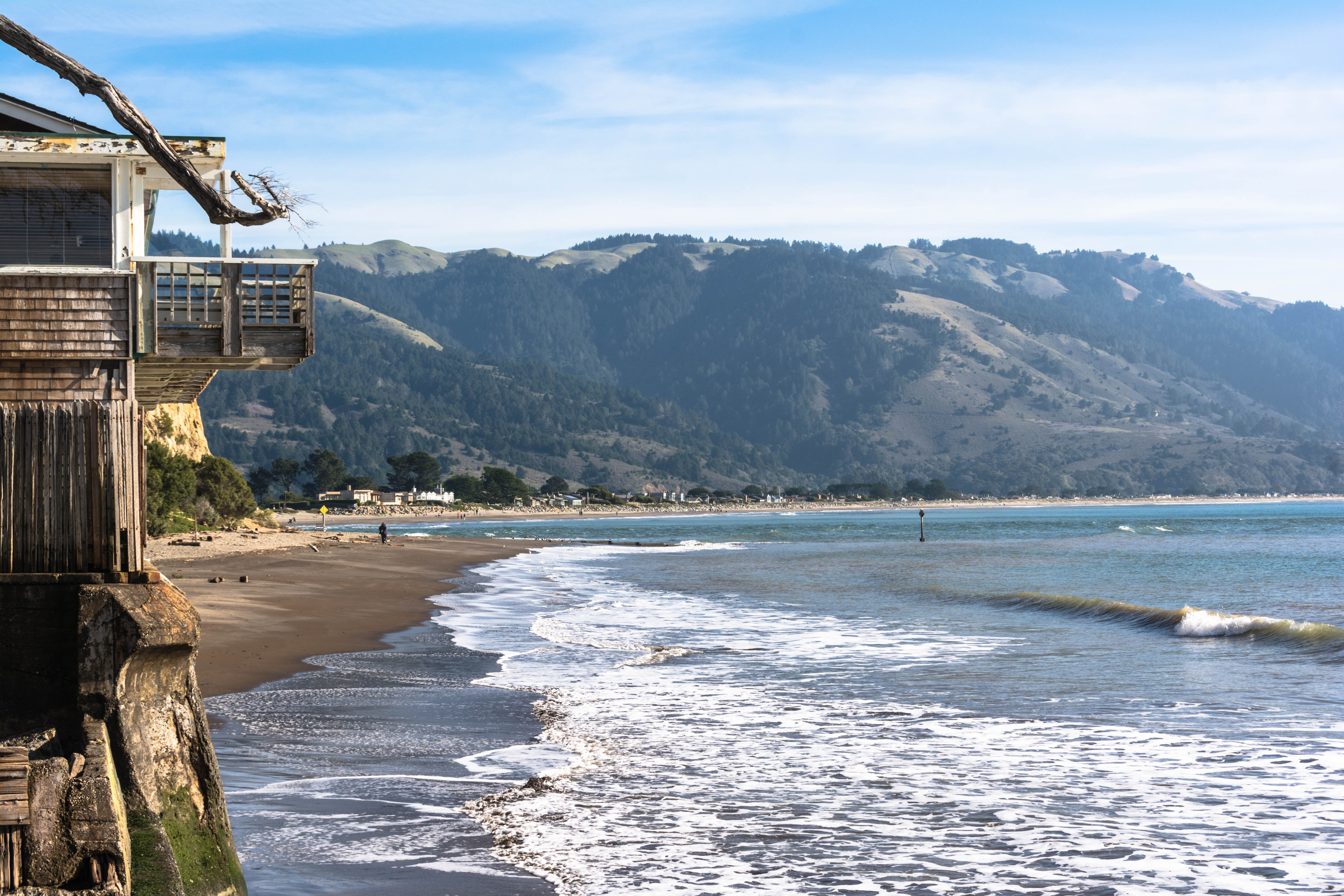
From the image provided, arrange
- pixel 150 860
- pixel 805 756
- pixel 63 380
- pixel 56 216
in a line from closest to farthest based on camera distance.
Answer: pixel 150 860 < pixel 63 380 < pixel 56 216 < pixel 805 756

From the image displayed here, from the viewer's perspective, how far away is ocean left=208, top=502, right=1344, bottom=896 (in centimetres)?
873

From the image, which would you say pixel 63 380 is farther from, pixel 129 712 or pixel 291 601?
pixel 291 601

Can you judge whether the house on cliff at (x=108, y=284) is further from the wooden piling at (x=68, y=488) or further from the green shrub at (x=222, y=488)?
the green shrub at (x=222, y=488)

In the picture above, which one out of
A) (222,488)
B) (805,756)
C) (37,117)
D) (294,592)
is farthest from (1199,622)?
(222,488)

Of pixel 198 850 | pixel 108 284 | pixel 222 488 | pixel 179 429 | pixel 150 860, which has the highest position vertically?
pixel 179 429

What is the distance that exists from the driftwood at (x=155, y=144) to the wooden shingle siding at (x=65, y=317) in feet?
3.52

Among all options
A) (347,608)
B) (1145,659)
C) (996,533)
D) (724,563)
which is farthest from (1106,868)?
(996,533)

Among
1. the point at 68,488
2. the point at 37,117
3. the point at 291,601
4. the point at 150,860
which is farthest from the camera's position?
the point at 291,601

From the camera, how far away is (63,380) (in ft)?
28.8

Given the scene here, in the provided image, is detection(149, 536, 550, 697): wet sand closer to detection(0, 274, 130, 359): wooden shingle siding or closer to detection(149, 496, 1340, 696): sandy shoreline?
detection(149, 496, 1340, 696): sandy shoreline

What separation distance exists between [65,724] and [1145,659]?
18773 mm

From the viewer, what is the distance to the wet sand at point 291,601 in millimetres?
17953

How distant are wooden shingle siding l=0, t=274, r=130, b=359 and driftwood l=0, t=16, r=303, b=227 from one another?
1074 millimetres

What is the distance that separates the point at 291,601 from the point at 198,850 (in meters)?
20.7
